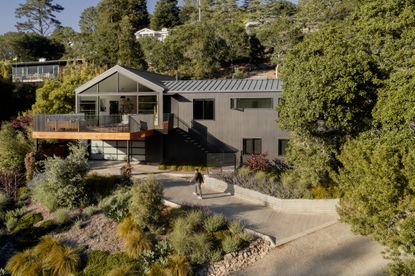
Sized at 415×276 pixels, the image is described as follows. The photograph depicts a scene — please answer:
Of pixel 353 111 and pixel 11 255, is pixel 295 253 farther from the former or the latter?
pixel 11 255

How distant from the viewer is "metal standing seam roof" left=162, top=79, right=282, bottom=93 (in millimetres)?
20692

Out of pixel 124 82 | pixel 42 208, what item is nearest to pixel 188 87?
pixel 124 82

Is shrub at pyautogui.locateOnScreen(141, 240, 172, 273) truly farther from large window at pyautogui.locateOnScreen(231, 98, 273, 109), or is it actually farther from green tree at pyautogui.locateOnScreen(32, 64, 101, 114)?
green tree at pyautogui.locateOnScreen(32, 64, 101, 114)

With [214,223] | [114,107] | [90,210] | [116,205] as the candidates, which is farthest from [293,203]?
[114,107]

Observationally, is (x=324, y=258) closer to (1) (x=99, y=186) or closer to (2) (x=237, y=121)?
(1) (x=99, y=186)

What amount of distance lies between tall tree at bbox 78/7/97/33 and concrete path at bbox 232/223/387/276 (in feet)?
256

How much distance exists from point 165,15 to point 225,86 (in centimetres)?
5838

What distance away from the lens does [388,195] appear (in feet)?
27.3

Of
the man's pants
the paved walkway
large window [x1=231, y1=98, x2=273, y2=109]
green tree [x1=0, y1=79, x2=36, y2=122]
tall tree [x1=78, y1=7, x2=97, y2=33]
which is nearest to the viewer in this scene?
the paved walkway

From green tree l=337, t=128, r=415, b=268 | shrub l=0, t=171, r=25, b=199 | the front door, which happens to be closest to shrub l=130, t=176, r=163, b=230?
green tree l=337, t=128, r=415, b=268

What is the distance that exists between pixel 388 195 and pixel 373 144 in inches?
80.3

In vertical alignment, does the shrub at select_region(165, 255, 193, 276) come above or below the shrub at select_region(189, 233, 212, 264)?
below

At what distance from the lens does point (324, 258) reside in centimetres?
1082

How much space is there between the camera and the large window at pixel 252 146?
21017 millimetres
